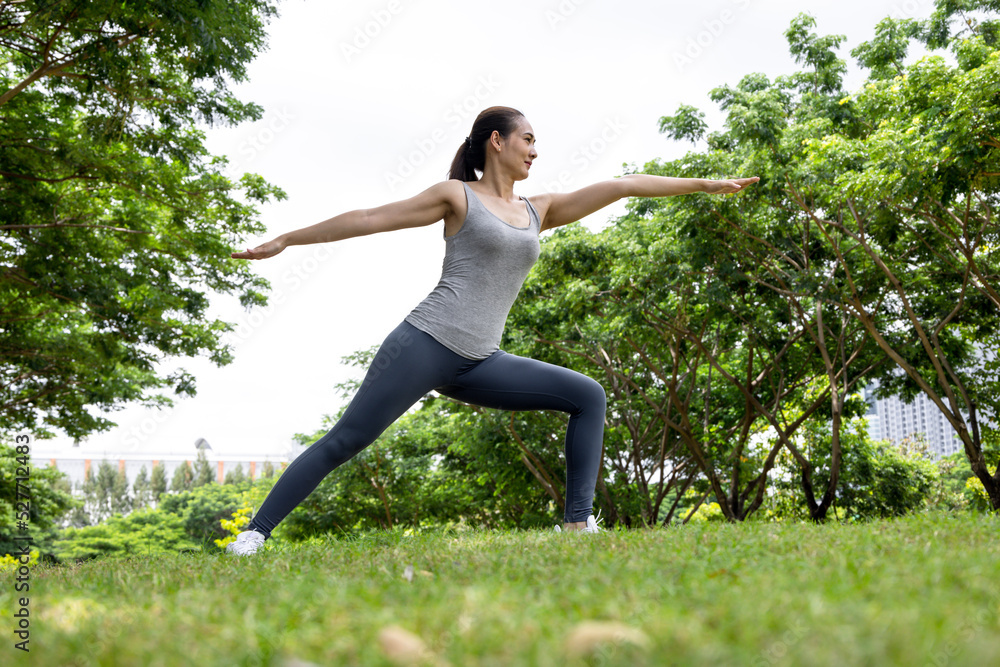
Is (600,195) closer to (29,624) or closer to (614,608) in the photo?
(614,608)

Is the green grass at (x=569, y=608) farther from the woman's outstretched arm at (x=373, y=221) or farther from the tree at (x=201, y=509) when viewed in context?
the tree at (x=201, y=509)

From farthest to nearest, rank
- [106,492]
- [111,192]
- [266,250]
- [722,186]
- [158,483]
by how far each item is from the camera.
Result: [158,483] → [106,492] → [111,192] → [722,186] → [266,250]

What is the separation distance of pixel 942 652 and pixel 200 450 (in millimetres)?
104011

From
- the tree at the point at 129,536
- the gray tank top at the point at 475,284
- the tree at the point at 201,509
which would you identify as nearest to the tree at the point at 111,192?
the gray tank top at the point at 475,284

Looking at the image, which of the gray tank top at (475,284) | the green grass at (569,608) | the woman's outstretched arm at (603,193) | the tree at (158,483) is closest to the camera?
the green grass at (569,608)

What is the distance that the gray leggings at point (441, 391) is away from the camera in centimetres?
378

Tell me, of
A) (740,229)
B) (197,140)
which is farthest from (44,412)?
(740,229)

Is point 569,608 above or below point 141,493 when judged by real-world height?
above

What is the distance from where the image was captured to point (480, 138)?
4.40 meters

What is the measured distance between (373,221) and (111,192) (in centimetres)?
1080

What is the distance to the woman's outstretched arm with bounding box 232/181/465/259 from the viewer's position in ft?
12.2

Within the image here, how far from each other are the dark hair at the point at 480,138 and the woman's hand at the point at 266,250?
1190 mm

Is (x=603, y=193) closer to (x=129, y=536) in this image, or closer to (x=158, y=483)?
(x=129, y=536)

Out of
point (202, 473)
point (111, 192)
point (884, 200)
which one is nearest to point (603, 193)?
point (884, 200)
